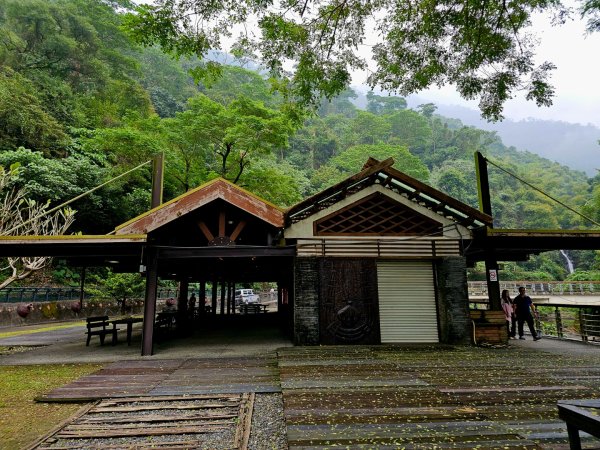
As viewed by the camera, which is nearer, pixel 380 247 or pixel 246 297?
pixel 380 247

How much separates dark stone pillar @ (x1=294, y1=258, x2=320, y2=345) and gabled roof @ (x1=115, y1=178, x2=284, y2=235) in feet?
5.08

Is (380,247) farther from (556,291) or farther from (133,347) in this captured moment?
(556,291)

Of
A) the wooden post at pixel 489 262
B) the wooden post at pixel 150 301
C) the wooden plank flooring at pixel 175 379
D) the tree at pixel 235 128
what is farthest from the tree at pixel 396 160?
the wooden plank flooring at pixel 175 379

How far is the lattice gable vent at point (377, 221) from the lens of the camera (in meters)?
10.1

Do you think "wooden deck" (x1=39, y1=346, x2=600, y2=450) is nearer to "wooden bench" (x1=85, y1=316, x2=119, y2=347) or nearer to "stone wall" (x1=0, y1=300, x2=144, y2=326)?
"wooden bench" (x1=85, y1=316, x2=119, y2=347)

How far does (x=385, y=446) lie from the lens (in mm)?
3482

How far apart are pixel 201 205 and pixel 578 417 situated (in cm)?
815

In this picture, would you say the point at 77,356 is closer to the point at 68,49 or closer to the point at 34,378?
the point at 34,378

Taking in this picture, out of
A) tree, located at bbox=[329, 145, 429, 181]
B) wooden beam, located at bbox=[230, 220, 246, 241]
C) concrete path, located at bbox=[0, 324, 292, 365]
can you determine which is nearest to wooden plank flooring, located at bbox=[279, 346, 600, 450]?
concrete path, located at bbox=[0, 324, 292, 365]

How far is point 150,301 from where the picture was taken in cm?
909

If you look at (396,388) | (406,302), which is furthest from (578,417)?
(406,302)

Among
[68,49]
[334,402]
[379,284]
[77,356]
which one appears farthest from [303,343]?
[68,49]

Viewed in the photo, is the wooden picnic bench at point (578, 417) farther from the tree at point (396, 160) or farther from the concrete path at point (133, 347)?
the tree at point (396, 160)

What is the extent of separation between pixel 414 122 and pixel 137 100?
54.2 m
